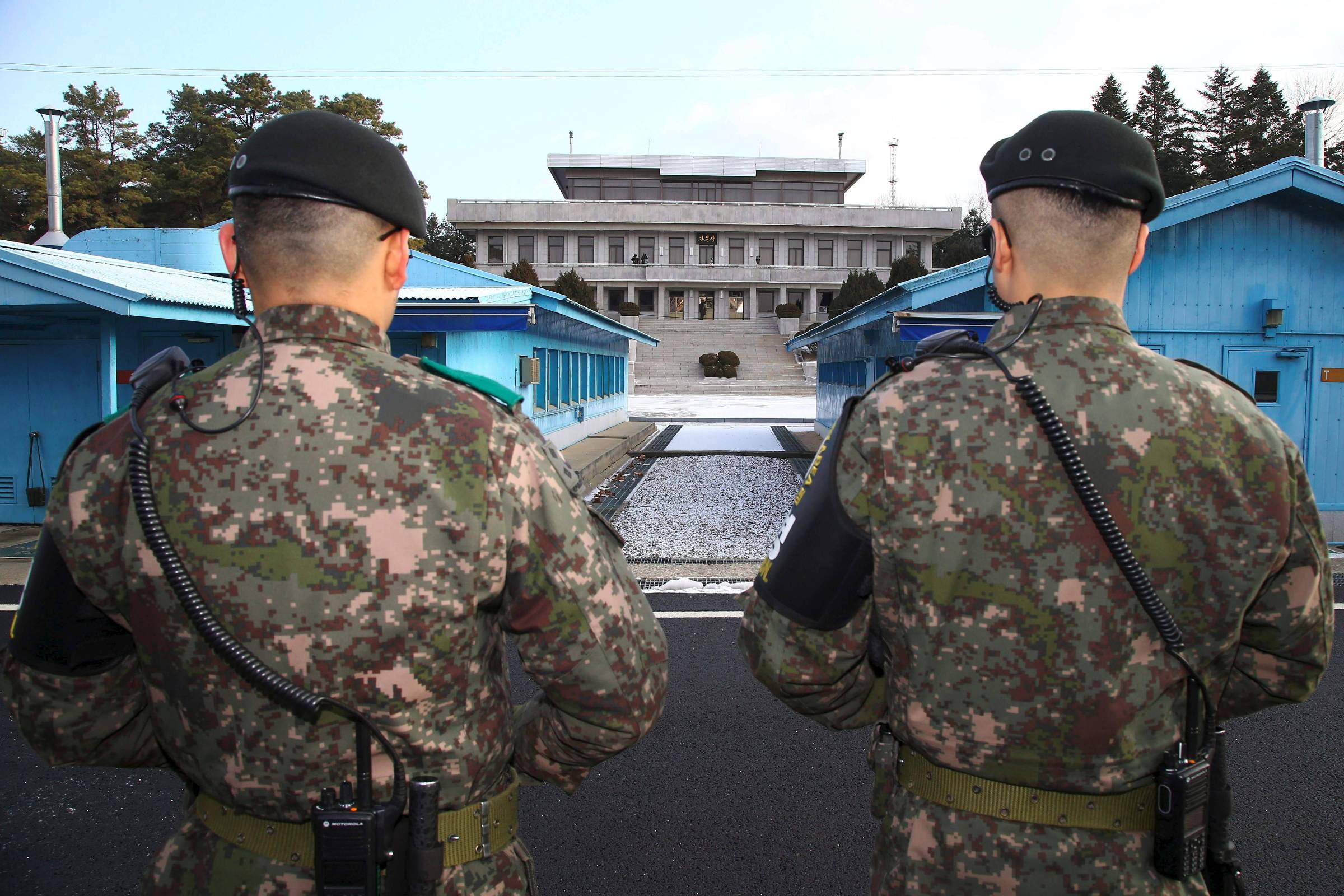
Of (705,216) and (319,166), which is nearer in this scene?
(319,166)

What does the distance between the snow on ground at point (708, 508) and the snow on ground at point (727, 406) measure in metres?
Result: 10.5

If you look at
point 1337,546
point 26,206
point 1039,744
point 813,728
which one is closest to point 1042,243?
point 1039,744

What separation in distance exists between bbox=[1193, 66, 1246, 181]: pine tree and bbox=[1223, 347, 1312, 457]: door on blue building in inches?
1981

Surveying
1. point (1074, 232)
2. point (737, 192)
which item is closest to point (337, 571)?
point (1074, 232)

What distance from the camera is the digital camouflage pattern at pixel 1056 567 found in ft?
5.11

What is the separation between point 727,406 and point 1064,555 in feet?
98.4

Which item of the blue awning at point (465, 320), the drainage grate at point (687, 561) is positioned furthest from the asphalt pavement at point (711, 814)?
the blue awning at point (465, 320)

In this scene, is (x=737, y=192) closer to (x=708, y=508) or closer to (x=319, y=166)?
(x=708, y=508)

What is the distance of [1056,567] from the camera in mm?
1556

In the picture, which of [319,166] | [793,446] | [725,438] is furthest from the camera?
[725,438]

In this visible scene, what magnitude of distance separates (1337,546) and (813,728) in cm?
798

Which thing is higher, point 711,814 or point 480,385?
point 480,385

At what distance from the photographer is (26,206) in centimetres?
3844

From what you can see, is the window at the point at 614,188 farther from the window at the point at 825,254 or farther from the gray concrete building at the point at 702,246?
the window at the point at 825,254
